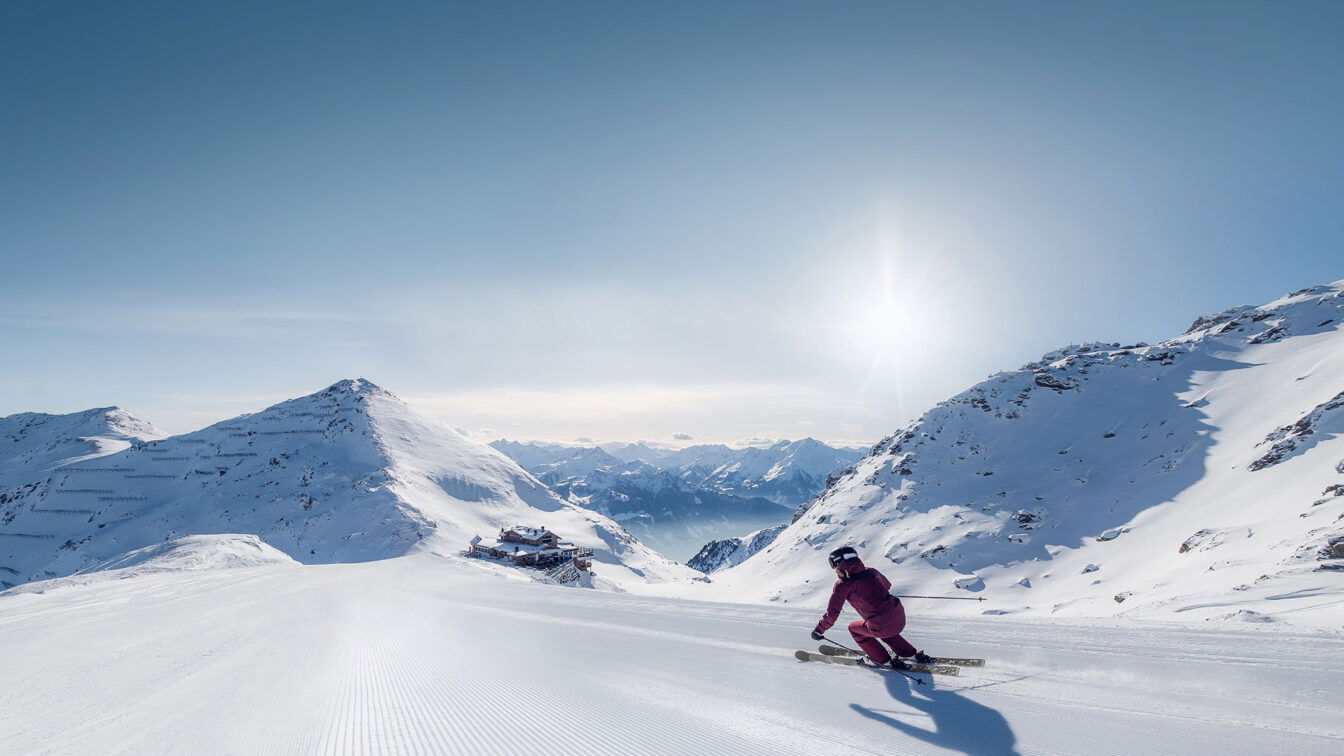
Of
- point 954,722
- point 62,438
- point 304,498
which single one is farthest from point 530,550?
point 62,438

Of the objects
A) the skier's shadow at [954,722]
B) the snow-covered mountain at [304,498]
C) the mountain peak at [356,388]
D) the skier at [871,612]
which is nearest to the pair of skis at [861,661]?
the skier at [871,612]

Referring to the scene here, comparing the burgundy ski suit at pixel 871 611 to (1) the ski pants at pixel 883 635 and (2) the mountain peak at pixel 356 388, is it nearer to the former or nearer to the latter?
(1) the ski pants at pixel 883 635

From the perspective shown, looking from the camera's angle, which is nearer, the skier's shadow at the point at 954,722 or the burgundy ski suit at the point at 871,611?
the skier's shadow at the point at 954,722

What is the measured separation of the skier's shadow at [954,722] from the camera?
4.25 metres

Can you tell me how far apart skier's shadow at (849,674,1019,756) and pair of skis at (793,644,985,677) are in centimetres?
45

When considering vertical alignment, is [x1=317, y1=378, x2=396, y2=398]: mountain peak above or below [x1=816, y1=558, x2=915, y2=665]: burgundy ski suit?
above

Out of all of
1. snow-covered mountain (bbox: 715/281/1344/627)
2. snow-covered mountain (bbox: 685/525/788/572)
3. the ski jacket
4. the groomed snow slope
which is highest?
snow-covered mountain (bbox: 715/281/1344/627)

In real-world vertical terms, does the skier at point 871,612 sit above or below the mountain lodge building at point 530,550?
above

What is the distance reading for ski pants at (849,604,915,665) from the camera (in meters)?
6.47

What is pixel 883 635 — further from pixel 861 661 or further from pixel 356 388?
pixel 356 388

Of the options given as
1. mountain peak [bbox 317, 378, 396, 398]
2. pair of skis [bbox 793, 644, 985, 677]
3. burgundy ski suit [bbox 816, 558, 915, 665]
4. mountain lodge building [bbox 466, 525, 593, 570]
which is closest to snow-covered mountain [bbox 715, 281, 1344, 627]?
pair of skis [bbox 793, 644, 985, 677]

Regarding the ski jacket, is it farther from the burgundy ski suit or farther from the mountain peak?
the mountain peak

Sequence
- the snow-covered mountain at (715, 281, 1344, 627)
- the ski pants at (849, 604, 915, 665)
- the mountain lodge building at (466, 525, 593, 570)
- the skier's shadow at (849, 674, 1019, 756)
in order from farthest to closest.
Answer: the mountain lodge building at (466, 525, 593, 570) < the snow-covered mountain at (715, 281, 1344, 627) < the ski pants at (849, 604, 915, 665) < the skier's shadow at (849, 674, 1019, 756)

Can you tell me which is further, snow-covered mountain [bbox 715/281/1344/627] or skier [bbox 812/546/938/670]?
snow-covered mountain [bbox 715/281/1344/627]
